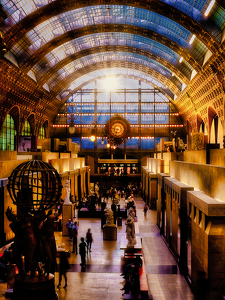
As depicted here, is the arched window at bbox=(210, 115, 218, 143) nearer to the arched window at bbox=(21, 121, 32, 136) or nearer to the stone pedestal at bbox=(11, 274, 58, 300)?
the arched window at bbox=(21, 121, 32, 136)

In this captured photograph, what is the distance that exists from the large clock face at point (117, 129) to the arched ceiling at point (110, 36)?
967cm

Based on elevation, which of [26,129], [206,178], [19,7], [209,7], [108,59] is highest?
[108,59]

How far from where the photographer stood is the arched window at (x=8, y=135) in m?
32.8

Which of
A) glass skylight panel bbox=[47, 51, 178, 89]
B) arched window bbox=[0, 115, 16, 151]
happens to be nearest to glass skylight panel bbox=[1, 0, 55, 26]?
arched window bbox=[0, 115, 16, 151]

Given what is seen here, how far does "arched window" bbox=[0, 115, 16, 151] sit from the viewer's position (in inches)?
1291

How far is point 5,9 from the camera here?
24.8m

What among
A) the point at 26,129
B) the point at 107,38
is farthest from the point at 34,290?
the point at 107,38

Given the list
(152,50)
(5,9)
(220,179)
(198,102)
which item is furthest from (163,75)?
(220,179)

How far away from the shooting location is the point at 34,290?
7.96 metres

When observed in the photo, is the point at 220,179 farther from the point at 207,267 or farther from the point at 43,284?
the point at 43,284

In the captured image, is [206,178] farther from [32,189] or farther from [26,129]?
[26,129]

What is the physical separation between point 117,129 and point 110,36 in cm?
1923

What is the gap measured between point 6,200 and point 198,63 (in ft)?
73.0

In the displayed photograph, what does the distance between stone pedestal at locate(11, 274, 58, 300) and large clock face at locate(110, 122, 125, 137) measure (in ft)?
54.8
